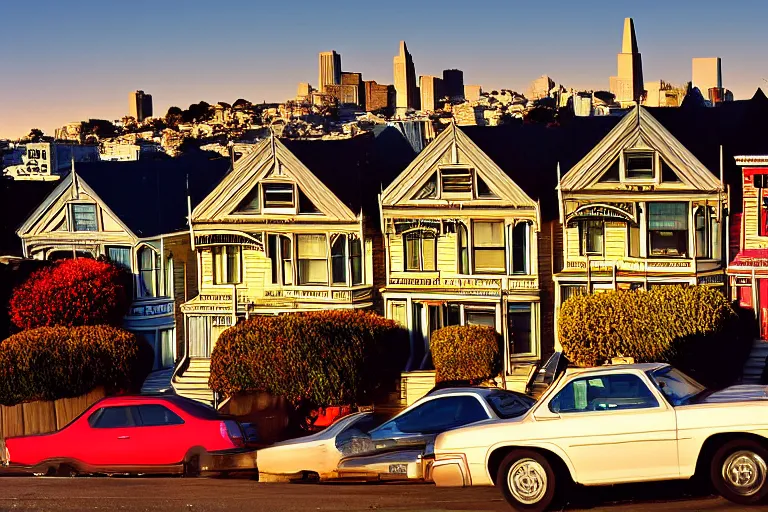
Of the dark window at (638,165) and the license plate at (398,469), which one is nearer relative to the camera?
the license plate at (398,469)

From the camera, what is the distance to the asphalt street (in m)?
17.2

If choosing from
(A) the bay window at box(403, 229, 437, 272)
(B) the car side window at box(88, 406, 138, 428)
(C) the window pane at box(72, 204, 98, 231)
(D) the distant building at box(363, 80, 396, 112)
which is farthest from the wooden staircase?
(D) the distant building at box(363, 80, 396, 112)

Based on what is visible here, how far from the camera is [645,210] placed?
31.7m

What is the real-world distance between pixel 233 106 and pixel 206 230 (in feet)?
213

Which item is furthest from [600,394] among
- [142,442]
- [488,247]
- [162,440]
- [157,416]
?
[488,247]

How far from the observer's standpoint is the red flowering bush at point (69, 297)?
3472 cm

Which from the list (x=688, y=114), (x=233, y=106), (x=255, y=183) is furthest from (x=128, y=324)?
(x=233, y=106)

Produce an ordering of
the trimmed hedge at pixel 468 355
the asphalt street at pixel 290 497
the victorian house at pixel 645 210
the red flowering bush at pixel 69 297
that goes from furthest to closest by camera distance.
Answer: the red flowering bush at pixel 69 297 < the trimmed hedge at pixel 468 355 < the victorian house at pixel 645 210 < the asphalt street at pixel 290 497

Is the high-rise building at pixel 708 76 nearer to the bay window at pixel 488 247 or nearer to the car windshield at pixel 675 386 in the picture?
the bay window at pixel 488 247

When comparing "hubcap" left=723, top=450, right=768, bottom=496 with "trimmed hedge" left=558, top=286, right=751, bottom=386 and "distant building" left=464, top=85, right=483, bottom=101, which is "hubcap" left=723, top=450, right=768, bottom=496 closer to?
"trimmed hedge" left=558, top=286, right=751, bottom=386

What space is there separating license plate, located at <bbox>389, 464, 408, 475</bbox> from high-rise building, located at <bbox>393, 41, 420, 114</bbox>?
126ft

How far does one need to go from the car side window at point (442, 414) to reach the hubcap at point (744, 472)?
6.20m

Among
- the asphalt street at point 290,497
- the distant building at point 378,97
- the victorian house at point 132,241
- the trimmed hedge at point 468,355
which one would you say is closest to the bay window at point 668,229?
the trimmed hedge at point 468,355

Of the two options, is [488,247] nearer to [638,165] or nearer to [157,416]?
[638,165]
